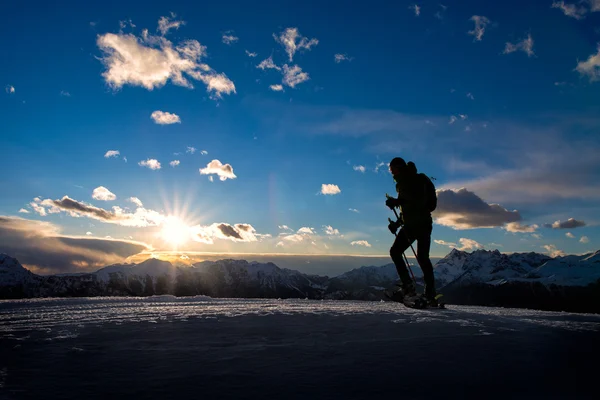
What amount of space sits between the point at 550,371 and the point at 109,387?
18.3ft

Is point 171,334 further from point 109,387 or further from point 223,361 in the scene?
point 109,387

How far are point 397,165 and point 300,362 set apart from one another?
8.67 metres

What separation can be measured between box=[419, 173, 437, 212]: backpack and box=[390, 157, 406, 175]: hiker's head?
70 cm

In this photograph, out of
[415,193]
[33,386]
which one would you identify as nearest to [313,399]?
[33,386]

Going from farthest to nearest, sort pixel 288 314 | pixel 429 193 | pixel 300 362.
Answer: pixel 429 193
pixel 288 314
pixel 300 362

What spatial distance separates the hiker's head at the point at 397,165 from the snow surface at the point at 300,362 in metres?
5.60

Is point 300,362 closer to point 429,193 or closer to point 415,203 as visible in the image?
point 415,203

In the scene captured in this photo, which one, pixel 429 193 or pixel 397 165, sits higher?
pixel 397 165

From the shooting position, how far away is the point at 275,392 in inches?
150

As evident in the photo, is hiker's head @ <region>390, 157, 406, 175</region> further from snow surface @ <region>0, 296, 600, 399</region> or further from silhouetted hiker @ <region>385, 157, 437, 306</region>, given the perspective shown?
snow surface @ <region>0, 296, 600, 399</region>

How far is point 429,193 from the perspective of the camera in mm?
12117

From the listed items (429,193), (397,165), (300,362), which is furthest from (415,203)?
(300,362)

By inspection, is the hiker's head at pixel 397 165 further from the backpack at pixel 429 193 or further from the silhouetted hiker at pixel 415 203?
the backpack at pixel 429 193

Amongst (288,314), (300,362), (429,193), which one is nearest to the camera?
(300,362)
